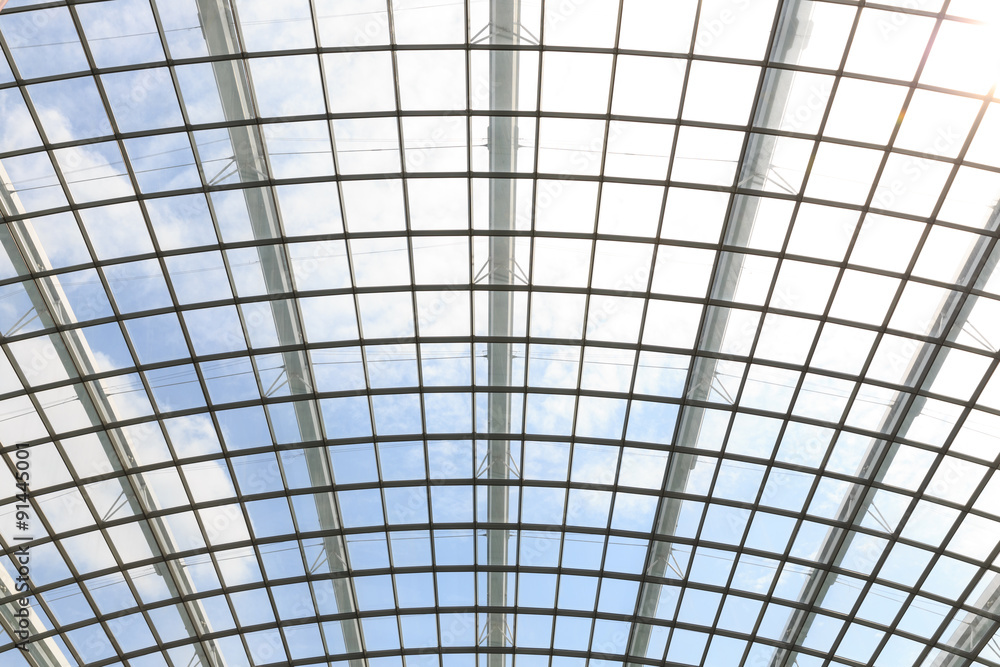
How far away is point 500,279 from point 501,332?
101 inches

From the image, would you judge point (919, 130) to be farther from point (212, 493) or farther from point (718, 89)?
point (212, 493)

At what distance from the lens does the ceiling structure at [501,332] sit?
95.6 feet

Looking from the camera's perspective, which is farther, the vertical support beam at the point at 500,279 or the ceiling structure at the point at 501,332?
the vertical support beam at the point at 500,279

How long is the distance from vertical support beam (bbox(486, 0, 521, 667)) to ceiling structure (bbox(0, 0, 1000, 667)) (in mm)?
136

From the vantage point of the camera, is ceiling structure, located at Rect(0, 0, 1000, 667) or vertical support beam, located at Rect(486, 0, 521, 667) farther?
vertical support beam, located at Rect(486, 0, 521, 667)

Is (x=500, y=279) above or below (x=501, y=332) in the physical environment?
above

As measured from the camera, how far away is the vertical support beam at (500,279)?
1170 inches

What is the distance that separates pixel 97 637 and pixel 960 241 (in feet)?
137

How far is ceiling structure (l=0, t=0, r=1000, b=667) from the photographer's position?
29.1 m

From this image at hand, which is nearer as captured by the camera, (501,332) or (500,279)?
(500,279)

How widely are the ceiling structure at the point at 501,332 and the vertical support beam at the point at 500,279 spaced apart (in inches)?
5.4

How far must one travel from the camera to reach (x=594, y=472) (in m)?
38.6

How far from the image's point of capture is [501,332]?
3547 cm

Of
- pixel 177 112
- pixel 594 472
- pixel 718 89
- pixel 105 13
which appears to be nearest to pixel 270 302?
pixel 177 112
